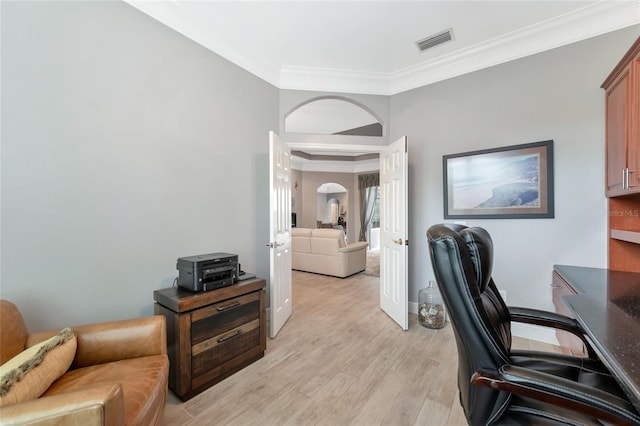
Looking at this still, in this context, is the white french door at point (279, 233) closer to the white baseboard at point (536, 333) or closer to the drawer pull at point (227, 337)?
the drawer pull at point (227, 337)

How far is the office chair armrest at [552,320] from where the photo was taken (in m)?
1.28

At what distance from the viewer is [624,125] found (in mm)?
1810

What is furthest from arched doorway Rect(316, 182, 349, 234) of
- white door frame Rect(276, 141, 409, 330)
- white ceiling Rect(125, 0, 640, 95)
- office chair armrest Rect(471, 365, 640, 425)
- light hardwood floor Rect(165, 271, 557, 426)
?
office chair armrest Rect(471, 365, 640, 425)

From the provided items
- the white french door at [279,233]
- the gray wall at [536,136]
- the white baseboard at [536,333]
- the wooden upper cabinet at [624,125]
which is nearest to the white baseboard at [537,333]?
the white baseboard at [536,333]

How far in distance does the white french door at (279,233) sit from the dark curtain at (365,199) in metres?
5.60

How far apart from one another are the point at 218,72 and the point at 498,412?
3142mm

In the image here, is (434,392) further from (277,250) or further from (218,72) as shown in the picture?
(218,72)

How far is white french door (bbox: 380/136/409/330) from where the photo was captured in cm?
287

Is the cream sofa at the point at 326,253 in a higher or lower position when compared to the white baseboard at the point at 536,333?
higher

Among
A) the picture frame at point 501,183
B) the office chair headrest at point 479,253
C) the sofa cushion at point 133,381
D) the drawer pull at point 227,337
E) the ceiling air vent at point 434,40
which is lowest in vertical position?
the drawer pull at point 227,337

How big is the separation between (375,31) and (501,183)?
6.45 feet

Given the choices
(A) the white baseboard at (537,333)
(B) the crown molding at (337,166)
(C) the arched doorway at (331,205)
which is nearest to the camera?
(A) the white baseboard at (537,333)

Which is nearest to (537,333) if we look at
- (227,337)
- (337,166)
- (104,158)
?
(227,337)

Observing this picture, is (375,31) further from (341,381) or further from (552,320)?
(341,381)
